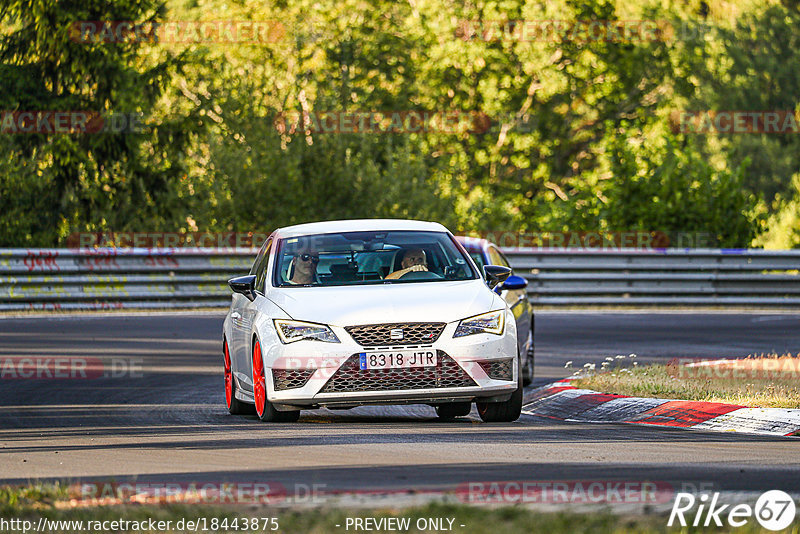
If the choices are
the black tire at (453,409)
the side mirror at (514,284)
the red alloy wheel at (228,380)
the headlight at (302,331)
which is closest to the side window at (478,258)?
the side mirror at (514,284)

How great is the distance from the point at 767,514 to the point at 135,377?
10192 millimetres

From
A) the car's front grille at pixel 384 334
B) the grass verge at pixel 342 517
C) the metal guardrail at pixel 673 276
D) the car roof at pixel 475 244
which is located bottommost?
the metal guardrail at pixel 673 276

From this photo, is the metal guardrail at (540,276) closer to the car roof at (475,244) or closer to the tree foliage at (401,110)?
the tree foliage at (401,110)

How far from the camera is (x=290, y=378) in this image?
11312 mm

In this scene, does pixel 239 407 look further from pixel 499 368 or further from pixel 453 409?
pixel 499 368

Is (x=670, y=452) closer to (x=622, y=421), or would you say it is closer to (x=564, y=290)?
(x=622, y=421)

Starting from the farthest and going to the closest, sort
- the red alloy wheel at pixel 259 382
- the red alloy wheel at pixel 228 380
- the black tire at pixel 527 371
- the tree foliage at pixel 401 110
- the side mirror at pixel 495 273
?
the tree foliage at pixel 401 110
the black tire at pixel 527 371
the red alloy wheel at pixel 228 380
the side mirror at pixel 495 273
the red alloy wheel at pixel 259 382

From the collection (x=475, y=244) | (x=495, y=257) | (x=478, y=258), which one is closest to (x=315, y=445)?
(x=478, y=258)

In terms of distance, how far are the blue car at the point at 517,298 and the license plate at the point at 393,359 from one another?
3465 mm

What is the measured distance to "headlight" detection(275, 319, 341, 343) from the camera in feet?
36.6

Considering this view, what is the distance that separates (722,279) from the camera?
97.2 ft

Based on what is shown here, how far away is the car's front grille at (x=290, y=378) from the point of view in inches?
442

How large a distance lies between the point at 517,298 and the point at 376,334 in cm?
498

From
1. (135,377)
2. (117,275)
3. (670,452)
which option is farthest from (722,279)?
(670,452)
